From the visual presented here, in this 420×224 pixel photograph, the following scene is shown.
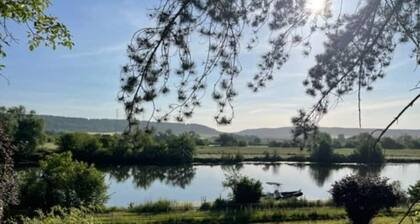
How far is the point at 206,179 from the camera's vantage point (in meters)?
45.8

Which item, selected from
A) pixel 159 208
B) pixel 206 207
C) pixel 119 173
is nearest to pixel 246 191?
pixel 206 207

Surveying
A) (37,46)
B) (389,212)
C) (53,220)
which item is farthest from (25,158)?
(37,46)

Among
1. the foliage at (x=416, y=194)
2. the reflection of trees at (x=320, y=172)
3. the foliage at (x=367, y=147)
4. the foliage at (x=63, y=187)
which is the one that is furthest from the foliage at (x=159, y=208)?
the reflection of trees at (x=320, y=172)

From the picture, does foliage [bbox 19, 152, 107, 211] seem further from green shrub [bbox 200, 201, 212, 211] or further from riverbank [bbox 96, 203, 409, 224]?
green shrub [bbox 200, 201, 212, 211]

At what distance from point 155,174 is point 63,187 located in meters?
23.3

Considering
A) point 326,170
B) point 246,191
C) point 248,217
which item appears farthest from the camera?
point 326,170

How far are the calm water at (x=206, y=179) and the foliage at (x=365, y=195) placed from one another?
13648mm

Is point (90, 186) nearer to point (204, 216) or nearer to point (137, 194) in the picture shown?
point (204, 216)

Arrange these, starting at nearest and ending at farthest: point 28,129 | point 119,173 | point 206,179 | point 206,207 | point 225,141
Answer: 1. point 206,207
2. point 206,179
3. point 119,173
4. point 28,129
5. point 225,141

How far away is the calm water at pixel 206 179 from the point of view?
117 feet

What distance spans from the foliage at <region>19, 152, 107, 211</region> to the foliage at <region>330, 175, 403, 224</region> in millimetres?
13736

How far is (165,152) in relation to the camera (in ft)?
195

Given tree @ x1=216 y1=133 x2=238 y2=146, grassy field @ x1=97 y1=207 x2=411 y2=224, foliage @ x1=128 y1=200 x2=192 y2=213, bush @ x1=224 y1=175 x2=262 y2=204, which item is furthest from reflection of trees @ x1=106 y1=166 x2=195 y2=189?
tree @ x1=216 y1=133 x2=238 y2=146

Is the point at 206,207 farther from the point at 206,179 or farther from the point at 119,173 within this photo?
the point at 119,173
